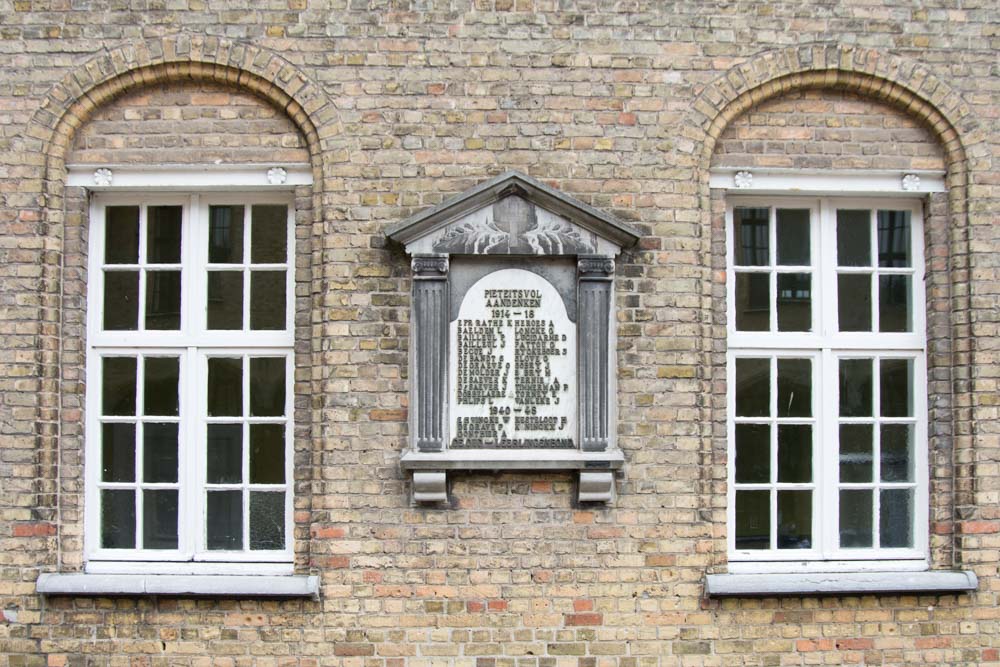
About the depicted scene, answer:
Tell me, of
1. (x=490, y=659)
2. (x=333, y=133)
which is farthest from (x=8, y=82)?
(x=490, y=659)

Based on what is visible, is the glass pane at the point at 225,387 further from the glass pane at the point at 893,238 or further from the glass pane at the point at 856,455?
the glass pane at the point at 893,238

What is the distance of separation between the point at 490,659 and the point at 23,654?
8.60 feet

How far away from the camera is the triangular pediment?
5.27 m

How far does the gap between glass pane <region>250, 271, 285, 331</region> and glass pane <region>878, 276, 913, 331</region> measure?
358 cm

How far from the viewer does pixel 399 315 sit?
17.7 ft

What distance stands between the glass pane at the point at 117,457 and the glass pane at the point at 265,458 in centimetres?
71

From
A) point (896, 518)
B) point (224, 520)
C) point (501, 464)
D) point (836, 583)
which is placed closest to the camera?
point (501, 464)

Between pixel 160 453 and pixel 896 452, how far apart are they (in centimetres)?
438

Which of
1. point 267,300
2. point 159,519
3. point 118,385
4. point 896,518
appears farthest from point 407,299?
point 896,518

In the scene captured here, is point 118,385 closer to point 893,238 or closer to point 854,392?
point 854,392

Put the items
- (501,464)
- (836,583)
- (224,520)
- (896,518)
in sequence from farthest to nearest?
(896,518)
(224,520)
(836,583)
(501,464)

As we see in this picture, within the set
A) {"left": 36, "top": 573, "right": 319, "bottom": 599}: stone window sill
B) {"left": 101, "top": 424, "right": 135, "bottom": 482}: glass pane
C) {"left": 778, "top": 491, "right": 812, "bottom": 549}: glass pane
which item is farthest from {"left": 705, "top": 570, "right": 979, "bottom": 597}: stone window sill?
{"left": 101, "top": 424, "right": 135, "bottom": 482}: glass pane

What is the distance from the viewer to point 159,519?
18.3ft

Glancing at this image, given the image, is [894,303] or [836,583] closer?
[836,583]
